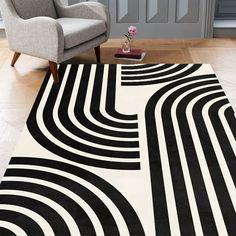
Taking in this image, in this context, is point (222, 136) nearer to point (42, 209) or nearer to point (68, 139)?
point (68, 139)

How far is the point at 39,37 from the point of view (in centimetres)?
360

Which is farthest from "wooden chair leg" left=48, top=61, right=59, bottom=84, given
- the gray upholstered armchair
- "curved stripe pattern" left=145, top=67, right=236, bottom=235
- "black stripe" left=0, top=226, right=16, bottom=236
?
"black stripe" left=0, top=226, right=16, bottom=236

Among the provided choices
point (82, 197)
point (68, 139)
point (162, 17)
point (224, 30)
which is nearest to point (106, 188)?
point (82, 197)

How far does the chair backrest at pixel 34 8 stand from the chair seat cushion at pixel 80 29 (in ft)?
0.48

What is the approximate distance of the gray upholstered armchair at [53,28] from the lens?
355 cm

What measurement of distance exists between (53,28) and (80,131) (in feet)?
3.42

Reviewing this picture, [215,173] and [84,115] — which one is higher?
[215,173]

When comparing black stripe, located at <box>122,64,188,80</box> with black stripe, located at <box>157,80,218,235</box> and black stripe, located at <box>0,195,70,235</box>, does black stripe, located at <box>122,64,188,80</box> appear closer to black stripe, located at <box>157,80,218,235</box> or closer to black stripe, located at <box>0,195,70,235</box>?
black stripe, located at <box>157,80,218,235</box>

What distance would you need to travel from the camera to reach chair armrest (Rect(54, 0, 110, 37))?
13.4 feet

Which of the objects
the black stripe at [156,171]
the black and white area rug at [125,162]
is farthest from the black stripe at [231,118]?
the black stripe at [156,171]

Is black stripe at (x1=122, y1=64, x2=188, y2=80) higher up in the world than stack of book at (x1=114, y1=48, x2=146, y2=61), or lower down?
higher up

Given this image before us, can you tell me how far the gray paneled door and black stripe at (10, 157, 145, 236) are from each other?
2773 mm

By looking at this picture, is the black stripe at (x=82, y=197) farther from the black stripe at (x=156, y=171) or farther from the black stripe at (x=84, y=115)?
the black stripe at (x=84, y=115)

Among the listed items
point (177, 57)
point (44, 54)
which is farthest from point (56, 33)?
point (177, 57)
